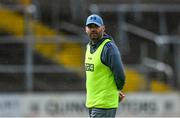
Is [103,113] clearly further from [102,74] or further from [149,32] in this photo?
[149,32]

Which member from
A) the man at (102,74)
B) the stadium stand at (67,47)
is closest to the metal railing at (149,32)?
the stadium stand at (67,47)

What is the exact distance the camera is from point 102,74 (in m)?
6.29

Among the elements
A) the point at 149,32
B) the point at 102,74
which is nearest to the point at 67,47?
the point at 149,32

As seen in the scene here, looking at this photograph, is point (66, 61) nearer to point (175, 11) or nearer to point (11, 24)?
point (11, 24)

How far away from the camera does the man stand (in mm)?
6219

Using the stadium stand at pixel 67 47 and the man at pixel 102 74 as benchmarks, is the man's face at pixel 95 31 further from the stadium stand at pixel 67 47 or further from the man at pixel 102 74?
the stadium stand at pixel 67 47

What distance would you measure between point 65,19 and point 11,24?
1407 mm

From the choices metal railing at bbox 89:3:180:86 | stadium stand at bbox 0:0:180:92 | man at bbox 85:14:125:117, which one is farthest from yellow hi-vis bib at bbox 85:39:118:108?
metal railing at bbox 89:3:180:86

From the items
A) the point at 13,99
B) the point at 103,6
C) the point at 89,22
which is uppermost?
the point at 103,6

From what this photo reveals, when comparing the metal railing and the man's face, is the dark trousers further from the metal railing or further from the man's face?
the metal railing

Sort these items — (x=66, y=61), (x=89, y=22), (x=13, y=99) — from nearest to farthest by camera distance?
(x=89, y=22)
(x=13, y=99)
(x=66, y=61)

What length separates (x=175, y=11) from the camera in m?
17.6

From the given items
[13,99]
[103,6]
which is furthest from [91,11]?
[13,99]

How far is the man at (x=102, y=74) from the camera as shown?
20.4ft
